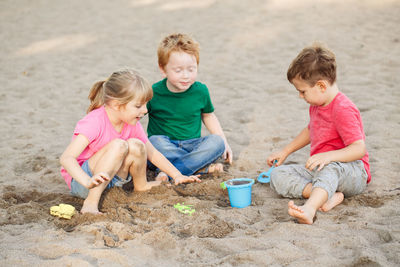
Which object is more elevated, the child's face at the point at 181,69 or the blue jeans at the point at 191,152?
the child's face at the point at 181,69

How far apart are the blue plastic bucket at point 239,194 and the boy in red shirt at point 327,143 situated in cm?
28

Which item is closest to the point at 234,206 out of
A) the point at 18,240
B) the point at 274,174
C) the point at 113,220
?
the point at 274,174

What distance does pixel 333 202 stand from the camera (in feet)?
8.96

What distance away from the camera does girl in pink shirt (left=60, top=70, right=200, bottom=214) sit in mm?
2744

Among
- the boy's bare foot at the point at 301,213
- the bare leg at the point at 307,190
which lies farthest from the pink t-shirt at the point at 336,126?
the boy's bare foot at the point at 301,213

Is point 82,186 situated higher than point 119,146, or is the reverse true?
point 119,146

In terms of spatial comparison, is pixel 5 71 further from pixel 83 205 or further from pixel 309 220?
pixel 309 220

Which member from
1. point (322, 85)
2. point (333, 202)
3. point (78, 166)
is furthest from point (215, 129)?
point (78, 166)

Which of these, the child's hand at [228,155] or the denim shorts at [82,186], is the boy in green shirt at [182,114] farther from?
the denim shorts at [82,186]

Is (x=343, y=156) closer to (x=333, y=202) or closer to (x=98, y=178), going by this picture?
(x=333, y=202)

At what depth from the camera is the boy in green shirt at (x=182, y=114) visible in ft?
11.1

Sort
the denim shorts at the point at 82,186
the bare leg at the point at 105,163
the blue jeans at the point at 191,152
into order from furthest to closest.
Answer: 1. the blue jeans at the point at 191,152
2. the denim shorts at the point at 82,186
3. the bare leg at the point at 105,163

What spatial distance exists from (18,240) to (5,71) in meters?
4.74

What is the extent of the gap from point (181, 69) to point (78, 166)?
122cm
